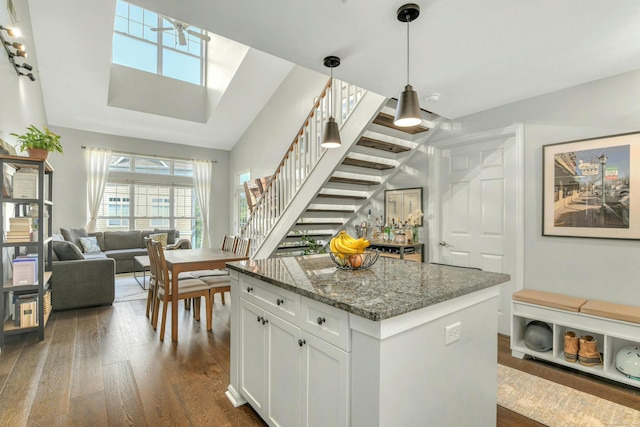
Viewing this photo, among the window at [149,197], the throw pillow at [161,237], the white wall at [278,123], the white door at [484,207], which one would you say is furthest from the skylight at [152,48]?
the white door at [484,207]

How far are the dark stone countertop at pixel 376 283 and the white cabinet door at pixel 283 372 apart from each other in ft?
0.82

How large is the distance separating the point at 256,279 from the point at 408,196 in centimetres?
299

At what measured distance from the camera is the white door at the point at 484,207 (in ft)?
11.0

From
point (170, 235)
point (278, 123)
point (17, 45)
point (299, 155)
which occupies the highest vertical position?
point (278, 123)

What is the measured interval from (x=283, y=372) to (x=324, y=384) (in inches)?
13.2

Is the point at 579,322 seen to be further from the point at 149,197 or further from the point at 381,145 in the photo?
the point at 149,197

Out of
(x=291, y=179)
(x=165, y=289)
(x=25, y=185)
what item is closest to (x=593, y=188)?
(x=291, y=179)

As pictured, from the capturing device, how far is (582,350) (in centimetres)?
258

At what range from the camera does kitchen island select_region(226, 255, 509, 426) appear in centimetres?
122

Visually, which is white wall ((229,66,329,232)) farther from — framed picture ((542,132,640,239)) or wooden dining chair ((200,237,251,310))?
framed picture ((542,132,640,239))

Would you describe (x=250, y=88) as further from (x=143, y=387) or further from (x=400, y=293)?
(x=400, y=293)

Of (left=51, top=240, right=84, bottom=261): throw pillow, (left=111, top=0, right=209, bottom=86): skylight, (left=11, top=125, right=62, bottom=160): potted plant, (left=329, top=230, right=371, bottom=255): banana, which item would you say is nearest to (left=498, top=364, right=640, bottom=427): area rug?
(left=329, top=230, right=371, bottom=255): banana

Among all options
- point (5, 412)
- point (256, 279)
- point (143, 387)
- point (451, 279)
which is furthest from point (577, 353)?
point (5, 412)

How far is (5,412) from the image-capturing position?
1994 millimetres
